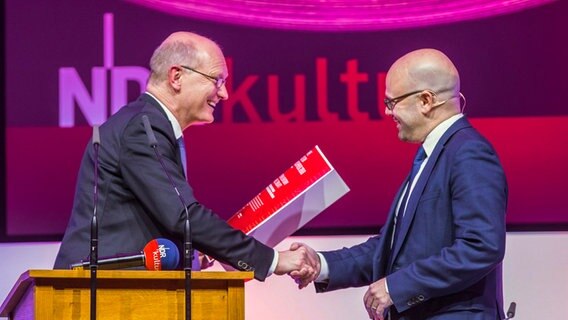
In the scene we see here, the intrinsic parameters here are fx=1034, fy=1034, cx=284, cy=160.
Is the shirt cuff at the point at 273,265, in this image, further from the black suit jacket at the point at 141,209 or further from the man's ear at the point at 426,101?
the man's ear at the point at 426,101

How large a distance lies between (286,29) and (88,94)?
983 millimetres

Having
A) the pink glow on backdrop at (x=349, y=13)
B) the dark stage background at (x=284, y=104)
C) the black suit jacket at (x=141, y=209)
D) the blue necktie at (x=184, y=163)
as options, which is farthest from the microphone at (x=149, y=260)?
the pink glow on backdrop at (x=349, y=13)

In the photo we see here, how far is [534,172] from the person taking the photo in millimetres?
4844

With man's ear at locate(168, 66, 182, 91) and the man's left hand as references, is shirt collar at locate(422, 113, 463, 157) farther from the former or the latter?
man's ear at locate(168, 66, 182, 91)

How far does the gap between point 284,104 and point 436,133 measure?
1507 mm

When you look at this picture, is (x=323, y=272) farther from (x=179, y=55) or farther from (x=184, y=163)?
(x=179, y=55)

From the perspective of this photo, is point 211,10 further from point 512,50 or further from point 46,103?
point 512,50

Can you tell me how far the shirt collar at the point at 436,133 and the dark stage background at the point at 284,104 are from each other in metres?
1.38

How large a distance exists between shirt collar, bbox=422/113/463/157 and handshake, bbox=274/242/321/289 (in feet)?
1.90

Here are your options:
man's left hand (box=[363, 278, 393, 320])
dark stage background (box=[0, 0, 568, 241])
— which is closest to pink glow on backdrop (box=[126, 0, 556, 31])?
dark stage background (box=[0, 0, 568, 241])

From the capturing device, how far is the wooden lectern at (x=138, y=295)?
284 centimetres

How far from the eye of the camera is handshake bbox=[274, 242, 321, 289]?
11.5ft

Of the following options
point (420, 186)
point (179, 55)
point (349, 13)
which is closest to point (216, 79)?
point (179, 55)

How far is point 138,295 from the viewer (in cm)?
288
